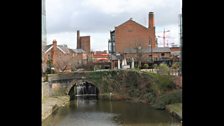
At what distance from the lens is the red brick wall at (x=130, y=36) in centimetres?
2559

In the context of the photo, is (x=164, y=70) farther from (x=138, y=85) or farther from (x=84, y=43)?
(x=84, y=43)

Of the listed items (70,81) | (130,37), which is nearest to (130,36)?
(130,37)

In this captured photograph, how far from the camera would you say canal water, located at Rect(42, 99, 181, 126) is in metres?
13.9

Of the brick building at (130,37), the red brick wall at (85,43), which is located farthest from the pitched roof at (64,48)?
the brick building at (130,37)

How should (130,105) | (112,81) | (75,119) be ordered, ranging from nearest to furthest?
(75,119) → (130,105) → (112,81)

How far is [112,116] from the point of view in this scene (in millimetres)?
15930

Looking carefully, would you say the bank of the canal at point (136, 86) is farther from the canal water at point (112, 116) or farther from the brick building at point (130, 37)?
the brick building at point (130, 37)

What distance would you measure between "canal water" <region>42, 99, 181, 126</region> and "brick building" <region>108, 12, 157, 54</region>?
6.65 meters
